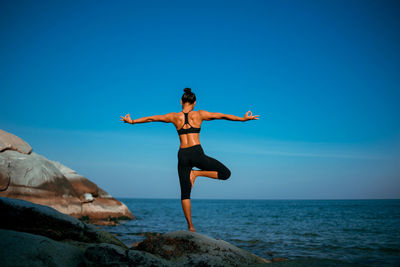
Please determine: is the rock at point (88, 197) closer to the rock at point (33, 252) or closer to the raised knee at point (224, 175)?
the raised knee at point (224, 175)

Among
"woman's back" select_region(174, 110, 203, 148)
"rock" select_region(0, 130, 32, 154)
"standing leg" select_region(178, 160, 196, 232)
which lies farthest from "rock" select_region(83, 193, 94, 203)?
"woman's back" select_region(174, 110, 203, 148)

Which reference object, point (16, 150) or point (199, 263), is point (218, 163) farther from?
point (16, 150)

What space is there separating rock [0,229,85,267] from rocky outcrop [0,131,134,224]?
548 inches

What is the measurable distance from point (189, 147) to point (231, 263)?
2560 mm

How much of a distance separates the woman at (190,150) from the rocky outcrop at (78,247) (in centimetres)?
119

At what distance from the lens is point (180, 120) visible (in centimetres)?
662

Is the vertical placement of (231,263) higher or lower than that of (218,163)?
lower

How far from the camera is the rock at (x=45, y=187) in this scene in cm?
1625

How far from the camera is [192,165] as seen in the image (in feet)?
21.6

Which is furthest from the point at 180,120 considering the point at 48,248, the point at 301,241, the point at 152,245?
the point at 301,241

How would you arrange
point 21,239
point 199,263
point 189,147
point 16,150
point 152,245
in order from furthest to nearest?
point 16,150, point 189,147, point 152,245, point 199,263, point 21,239

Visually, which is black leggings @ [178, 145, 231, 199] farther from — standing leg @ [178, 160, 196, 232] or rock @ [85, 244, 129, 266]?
rock @ [85, 244, 129, 266]

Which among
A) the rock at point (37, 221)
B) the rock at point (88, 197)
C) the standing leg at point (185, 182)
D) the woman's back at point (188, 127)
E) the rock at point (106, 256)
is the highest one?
the woman's back at point (188, 127)

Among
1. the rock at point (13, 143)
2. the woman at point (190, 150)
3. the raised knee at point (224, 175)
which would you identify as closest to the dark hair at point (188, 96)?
the woman at point (190, 150)
